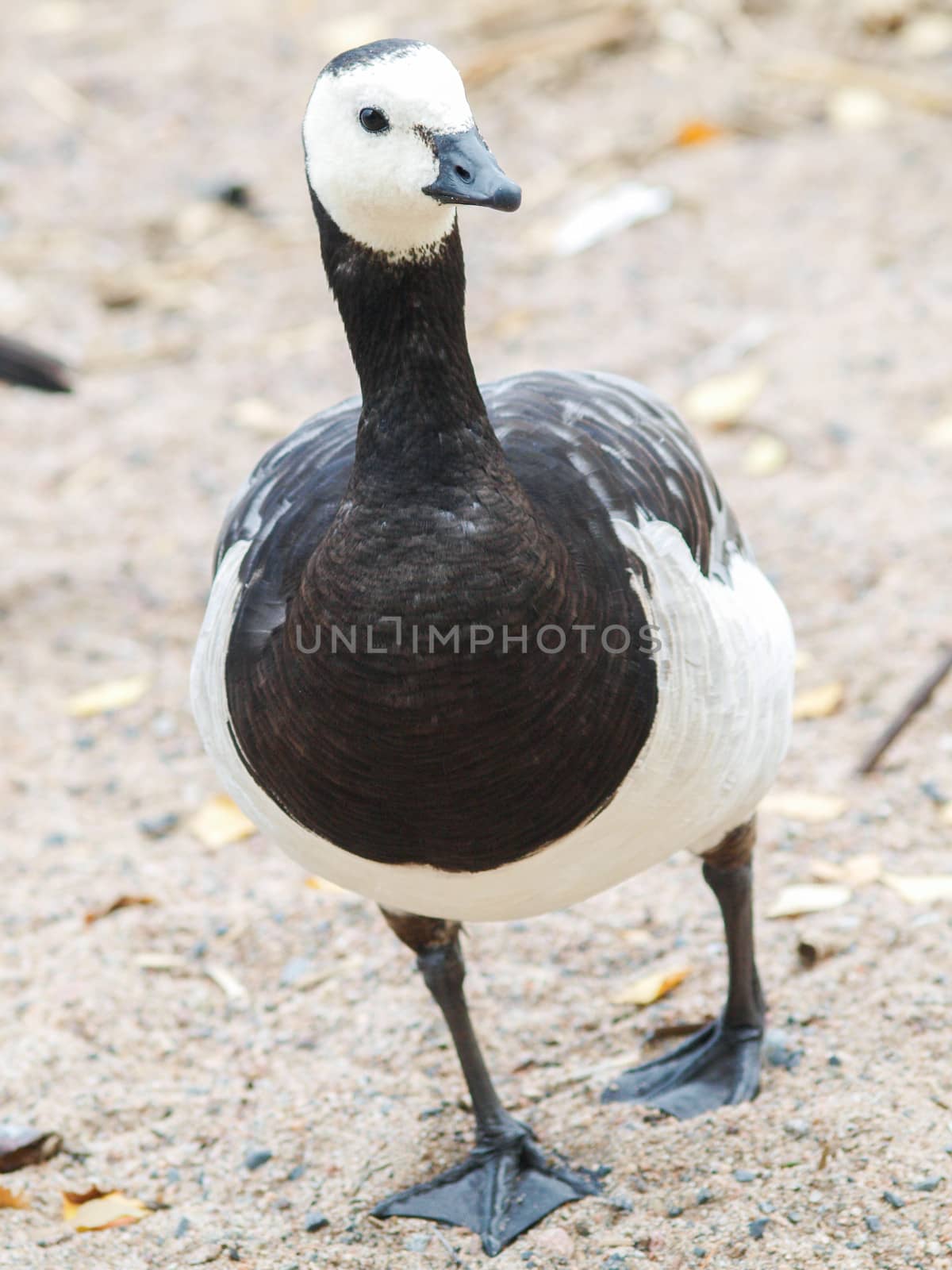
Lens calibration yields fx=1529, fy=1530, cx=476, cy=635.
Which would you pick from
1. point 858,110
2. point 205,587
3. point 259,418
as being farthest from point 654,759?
point 858,110

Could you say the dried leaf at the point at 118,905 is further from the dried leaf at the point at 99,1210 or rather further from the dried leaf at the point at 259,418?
the dried leaf at the point at 259,418

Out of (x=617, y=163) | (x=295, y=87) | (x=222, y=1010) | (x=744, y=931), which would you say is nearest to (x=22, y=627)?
(x=222, y=1010)

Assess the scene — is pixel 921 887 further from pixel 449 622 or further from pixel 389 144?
pixel 389 144

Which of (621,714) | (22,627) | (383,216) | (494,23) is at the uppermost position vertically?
(383,216)

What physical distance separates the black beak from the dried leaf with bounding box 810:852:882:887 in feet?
6.80

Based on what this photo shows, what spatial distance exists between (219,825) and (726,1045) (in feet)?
5.42

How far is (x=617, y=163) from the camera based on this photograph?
288 inches

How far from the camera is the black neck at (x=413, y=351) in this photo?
2307 millimetres

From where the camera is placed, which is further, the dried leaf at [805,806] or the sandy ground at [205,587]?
the dried leaf at [805,806]

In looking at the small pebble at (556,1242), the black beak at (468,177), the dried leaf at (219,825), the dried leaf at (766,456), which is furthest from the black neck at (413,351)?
the dried leaf at (766,456)

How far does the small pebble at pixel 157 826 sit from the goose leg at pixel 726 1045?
1.59 meters

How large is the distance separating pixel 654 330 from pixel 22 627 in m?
2.77

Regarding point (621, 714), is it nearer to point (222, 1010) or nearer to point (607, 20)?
point (222, 1010)

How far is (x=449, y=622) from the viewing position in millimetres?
2232
